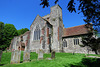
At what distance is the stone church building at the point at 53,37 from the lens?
63.0ft

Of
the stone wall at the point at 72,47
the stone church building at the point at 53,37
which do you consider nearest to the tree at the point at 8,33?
the stone church building at the point at 53,37

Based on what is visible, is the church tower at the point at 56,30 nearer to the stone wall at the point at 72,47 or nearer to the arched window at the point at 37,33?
the stone wall at the point at 72,47

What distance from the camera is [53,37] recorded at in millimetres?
21875

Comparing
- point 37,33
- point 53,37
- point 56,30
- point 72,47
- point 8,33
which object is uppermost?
point 8,33

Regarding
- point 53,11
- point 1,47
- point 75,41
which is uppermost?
point 53,11

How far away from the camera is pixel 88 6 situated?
388cm

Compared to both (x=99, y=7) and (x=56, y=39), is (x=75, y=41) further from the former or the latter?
(x=99, y=7)

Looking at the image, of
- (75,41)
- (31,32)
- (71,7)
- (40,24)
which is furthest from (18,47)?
(71,7)

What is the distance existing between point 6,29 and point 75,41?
35.5 meters

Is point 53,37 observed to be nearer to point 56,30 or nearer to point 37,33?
point 56,30

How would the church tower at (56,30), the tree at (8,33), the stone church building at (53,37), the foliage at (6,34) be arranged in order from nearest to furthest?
the stone church building at (53,37), the church tower at (56,30), the foliage at (6,34), the tree at (8,33)

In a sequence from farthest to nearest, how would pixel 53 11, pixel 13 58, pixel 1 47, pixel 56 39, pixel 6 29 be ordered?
pixel 6 29, pixel 1 47, pixel 53 11, pixel 56 39, pixel 13 58

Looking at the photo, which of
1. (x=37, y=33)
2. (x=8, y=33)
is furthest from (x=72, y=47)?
(x=8, y=33)

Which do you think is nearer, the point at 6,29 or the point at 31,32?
the point at 31,32
